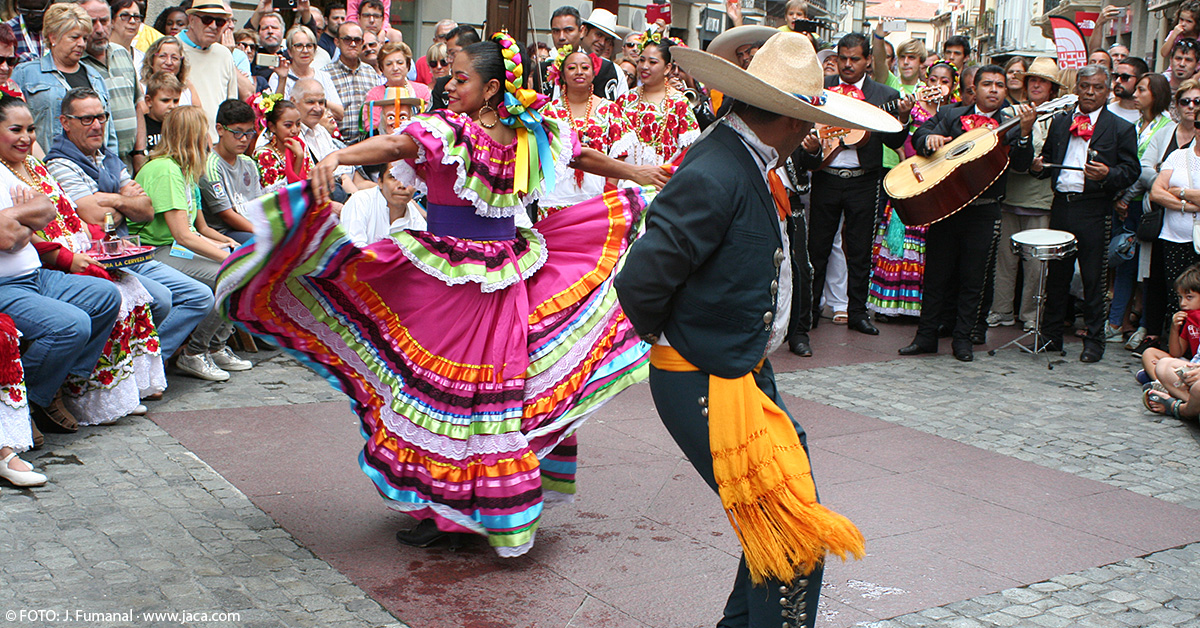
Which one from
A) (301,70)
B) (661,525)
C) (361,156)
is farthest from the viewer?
(301,70)

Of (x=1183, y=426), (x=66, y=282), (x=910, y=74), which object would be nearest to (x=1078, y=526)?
(x=1183, y=426)

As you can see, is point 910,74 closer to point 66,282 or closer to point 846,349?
point 846,349

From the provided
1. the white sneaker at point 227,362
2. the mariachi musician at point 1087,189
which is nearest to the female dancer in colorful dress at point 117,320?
the white sneaker at point 227,362

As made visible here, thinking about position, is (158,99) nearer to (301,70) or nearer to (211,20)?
(211,20)

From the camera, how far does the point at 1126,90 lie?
33.3 feet

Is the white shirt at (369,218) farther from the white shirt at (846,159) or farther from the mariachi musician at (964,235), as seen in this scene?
the mariachi musician at (964,235)

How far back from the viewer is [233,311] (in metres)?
4.07

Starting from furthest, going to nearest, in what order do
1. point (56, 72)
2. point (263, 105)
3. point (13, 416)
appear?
point (263, 105) → point (56, 72) → point (13, 416)

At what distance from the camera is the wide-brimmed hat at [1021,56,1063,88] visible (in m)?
8.23

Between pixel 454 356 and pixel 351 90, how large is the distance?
6513 millimetres

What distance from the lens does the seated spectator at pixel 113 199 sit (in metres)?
6.31

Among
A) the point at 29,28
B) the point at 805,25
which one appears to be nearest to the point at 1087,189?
the point at 805,25

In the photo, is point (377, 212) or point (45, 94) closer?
point (377, 212)

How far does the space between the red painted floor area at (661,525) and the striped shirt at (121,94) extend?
2399 millimetres
